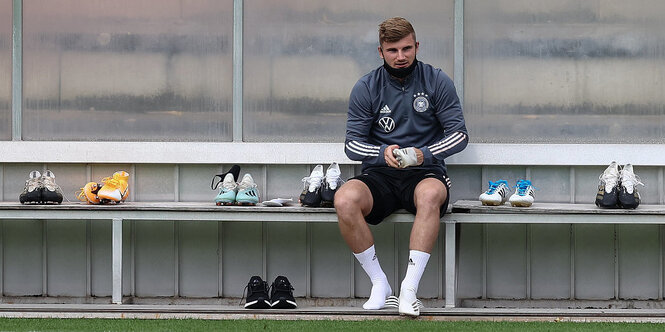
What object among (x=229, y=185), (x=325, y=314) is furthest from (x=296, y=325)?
(x=229, y=185)

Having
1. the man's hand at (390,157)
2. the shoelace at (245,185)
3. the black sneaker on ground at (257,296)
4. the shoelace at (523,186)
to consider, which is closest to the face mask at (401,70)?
the man's hand at (390,157)

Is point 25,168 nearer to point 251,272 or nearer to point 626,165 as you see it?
point 251,272

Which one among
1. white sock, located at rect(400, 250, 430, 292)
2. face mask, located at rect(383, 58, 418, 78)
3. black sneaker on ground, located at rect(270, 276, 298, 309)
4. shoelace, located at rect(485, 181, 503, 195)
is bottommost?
black sneaker on ground, located at rect(270, 276, 298, 309)

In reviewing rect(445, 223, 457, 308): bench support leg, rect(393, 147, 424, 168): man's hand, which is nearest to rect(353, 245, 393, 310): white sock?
rect(445, 223, 457, 308): bench support leg

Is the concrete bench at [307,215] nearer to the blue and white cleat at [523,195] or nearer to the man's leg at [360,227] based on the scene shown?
the blue and white cleat at [523,195]

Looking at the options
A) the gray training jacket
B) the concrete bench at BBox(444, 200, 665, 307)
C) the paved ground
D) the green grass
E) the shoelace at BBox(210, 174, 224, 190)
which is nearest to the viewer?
the green grass

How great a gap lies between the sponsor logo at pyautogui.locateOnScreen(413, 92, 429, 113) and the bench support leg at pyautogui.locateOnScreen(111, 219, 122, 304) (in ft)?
4.95

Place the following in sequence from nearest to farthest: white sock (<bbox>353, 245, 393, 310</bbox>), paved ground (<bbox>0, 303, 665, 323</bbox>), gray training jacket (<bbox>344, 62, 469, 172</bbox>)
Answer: paved ground (<bbox>0, 303, 665, 323</bbox>) < white sock (<bbox>353, 245, 393, 310</bbox>) < gray training jacket (<bbox>344, 62, 469, 172</bbox>)

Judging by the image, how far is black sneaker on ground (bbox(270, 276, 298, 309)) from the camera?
5.10 meters

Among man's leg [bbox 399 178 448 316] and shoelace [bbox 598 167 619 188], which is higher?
shoelace [bbox 598 167 619 188]

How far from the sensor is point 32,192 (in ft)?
17.6

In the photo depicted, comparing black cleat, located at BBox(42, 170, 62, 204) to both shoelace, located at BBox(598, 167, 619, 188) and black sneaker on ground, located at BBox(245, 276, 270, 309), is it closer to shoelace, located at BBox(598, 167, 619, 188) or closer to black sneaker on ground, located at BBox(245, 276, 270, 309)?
black sneaker on ground, located at BBox(245, 276, 270, 309)

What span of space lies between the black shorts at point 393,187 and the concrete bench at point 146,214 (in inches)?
2.6

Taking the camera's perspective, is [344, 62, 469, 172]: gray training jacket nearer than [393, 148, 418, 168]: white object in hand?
No
